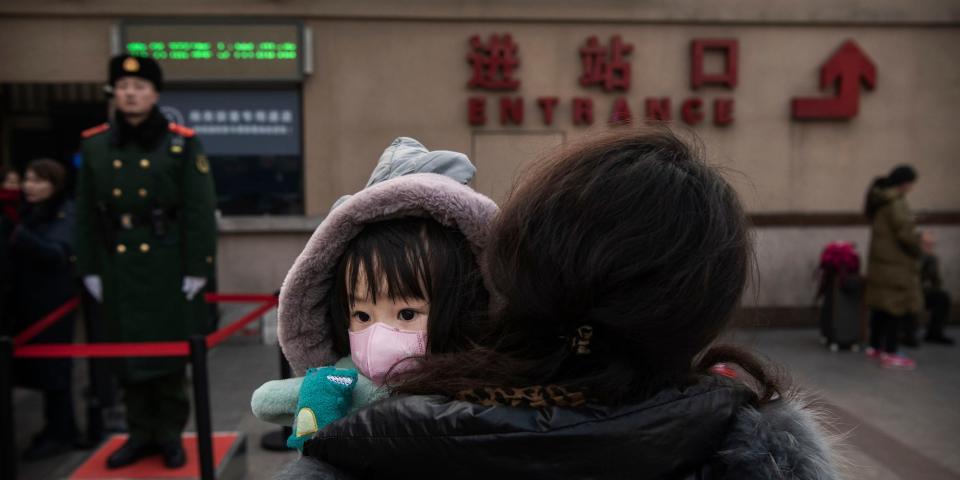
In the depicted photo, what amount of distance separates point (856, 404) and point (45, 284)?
17.8 feet

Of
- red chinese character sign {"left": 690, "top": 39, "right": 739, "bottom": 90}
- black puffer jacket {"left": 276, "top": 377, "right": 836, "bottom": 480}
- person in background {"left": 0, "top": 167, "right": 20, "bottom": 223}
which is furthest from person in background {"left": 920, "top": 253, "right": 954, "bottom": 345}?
person in background {"left": 0, "top": 167, "right": 20, "bottom": 223}

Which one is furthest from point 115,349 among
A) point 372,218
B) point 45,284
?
point 372,218

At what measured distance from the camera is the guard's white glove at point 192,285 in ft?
13.0

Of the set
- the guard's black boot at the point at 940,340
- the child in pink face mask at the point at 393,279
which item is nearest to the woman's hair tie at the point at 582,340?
the child in pink face mask at the point at 393,279

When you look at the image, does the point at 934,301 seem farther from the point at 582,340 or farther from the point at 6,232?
the point at 6,232

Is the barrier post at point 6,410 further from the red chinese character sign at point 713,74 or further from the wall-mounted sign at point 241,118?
the red chinese character sign at point 713,74

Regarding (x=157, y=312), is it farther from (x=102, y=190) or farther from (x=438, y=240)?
(x=438, y=240)

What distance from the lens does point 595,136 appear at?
1022 millimetres

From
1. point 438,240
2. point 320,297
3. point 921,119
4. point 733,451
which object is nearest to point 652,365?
point 733,451

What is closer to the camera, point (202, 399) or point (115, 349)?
point (202, 399)

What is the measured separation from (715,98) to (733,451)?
290 inches

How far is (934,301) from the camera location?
287 inches

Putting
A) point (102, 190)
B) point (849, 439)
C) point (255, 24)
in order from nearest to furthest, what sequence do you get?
point (102, 190) < point (849, 439) < point (255, 24)

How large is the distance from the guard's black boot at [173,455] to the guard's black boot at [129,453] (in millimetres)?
136
